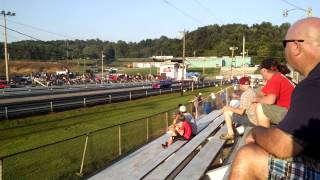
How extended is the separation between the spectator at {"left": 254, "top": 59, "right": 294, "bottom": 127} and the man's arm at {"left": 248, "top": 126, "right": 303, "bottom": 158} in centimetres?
213

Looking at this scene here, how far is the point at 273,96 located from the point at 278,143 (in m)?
3.21

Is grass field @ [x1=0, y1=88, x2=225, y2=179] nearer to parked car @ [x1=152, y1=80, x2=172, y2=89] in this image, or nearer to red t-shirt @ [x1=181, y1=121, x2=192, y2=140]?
red t-shirt @ [x1=181, y1=121, x2=192, y2=140]

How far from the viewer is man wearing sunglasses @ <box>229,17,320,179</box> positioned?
258 cm

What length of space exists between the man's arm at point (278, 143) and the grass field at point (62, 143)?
8282 millimetres

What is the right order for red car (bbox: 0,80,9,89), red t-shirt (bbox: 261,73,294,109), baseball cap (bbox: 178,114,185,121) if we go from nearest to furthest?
1. red t-shirt (bbox: 261,73,294,109)
2. baseball cap (bbox: 178,114,185,121)
3. red car (bbox: 0,80,9,89)

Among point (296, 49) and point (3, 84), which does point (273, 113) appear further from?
point (3, 84)

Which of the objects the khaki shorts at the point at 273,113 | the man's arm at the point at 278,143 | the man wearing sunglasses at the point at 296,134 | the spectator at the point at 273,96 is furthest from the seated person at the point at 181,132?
the man's arm at the point at 278,143

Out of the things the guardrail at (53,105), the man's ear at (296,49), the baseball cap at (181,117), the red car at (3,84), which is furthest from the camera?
the red car at (3,84)

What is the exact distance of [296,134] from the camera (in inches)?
103

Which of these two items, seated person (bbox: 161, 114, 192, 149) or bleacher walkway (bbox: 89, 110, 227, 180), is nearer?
bleacher walkway (bbox: 89, 110, 227, 180)

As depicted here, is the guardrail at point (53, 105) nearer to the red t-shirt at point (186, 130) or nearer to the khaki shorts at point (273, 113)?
the red t-shirt at point (186, 130)

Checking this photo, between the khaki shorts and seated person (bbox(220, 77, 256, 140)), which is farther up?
the khaki shorts

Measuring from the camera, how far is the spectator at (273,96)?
16.8 ft

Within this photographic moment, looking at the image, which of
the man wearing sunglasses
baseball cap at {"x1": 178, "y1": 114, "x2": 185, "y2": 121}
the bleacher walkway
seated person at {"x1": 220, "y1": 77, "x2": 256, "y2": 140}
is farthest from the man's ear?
baseball cap at {"x1": 178, "y1": 114, "x2": 185, "y2": 121}
